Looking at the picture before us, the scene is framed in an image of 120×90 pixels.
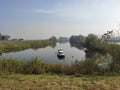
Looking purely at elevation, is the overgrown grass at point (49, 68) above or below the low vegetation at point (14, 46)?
below

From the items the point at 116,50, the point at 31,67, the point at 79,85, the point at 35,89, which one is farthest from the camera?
the point at 116,50

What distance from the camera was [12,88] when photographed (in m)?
7.96

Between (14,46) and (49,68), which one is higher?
(14,46)

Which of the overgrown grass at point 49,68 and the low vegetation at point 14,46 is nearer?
the overgrown grass at point 49,68

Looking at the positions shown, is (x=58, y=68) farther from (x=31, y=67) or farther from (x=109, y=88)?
(x=109, y=88)

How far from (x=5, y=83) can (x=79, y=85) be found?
3129 millimetres

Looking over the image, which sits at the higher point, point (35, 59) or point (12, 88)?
point (35, 59)

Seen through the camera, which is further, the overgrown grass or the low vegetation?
the low vegetation

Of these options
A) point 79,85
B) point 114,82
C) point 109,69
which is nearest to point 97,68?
point 109,69

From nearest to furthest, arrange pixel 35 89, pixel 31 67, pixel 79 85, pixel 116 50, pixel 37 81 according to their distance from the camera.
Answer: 1. pixel 35 89
2. pixel 79 85
3. pixel 37 81
4. pixel 31 67
5. pixel 116 50

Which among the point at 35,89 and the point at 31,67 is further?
the point at 31,67

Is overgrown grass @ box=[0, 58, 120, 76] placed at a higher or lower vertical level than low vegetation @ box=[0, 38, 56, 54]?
lower

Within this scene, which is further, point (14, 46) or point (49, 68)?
→ point (14, 46)

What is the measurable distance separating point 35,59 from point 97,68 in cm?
410
